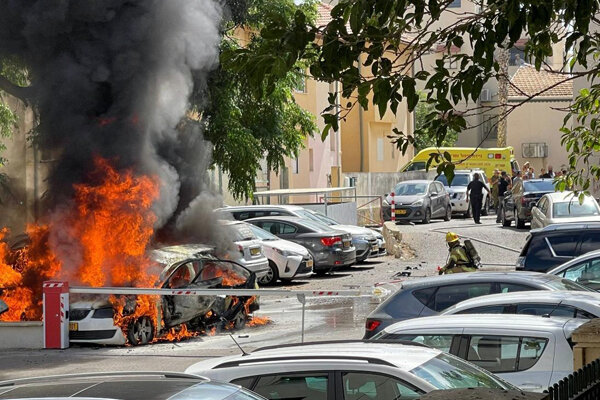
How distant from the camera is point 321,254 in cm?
2572

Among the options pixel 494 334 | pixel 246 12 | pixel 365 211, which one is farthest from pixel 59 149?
pixel 365 211

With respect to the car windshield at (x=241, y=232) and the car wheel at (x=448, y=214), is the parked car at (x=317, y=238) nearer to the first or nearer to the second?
→ the car windshield at (x=241, y=232)

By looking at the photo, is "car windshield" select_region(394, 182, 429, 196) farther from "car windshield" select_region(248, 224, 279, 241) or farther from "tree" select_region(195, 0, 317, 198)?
"car windshield" select_region(248, 224, 279, 241)

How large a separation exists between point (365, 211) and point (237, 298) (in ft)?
70.9

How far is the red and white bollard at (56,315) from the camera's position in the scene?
52.6ft

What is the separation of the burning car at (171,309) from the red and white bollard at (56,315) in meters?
0.14

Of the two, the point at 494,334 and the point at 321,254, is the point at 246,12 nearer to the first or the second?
the point at 321,254

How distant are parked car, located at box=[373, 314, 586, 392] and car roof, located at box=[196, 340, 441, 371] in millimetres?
1264

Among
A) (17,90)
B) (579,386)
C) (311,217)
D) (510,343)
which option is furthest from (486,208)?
(579,386)

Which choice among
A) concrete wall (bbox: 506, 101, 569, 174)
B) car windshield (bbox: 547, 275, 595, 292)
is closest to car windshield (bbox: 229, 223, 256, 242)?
car windshield (bbox: 547, 275, 595, 292)

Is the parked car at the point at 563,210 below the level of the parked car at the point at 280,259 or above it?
above

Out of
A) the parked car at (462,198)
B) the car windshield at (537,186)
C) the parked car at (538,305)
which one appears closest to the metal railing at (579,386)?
Result: the parked car at (538,305)

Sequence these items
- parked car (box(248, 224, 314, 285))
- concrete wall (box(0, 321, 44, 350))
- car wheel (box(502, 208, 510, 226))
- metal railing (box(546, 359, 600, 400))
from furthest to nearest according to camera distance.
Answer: car wheel (box(502, 208, 510, 226)) < parked car (box(248, 224, 314, 285)) < concrete wall (box(0, 321, 44, 350)) < metal railing (box(546, 359, 600, 400))

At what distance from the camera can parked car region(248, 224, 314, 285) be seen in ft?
78.5
